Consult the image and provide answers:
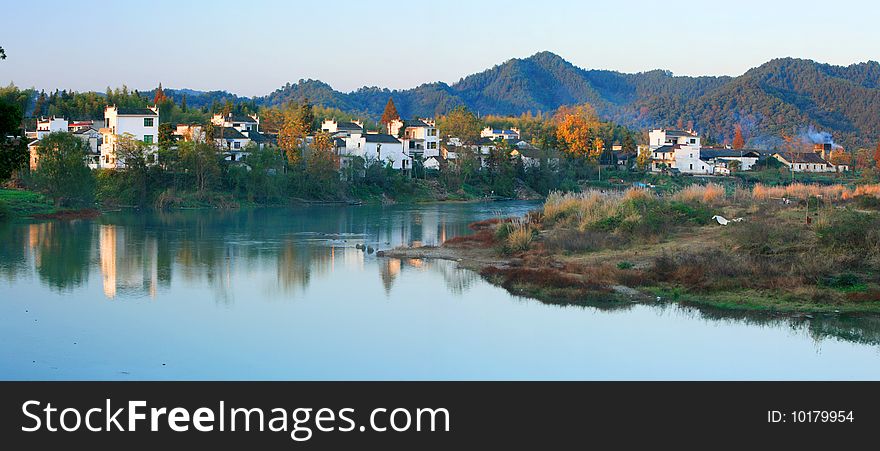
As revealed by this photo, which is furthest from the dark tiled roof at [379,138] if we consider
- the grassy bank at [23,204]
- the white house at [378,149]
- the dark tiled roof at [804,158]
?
the dark tiled roof at [804,158]

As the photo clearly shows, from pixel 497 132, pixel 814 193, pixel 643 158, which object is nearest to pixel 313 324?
pixel 814 193

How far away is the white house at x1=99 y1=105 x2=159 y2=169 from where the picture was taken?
145 ft

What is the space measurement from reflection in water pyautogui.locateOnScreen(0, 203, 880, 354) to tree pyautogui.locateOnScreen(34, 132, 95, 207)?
2.14m

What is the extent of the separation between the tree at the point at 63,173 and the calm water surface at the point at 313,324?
13138 millimetres

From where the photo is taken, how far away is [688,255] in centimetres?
1861

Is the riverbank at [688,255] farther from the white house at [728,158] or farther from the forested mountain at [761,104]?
the forested mountain at [761,104]

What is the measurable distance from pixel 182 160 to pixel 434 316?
30136 millimetres

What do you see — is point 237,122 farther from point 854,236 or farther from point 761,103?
point 761,103

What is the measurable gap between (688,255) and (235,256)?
10.9 metres

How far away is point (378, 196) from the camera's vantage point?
49.4 meters

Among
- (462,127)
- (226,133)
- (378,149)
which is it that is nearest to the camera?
(226,133)

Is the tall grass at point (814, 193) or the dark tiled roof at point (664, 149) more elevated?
the dark tiled roof at point (664, 149)

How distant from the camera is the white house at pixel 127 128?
44.2m

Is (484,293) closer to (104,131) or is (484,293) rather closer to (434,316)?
(434,316)
